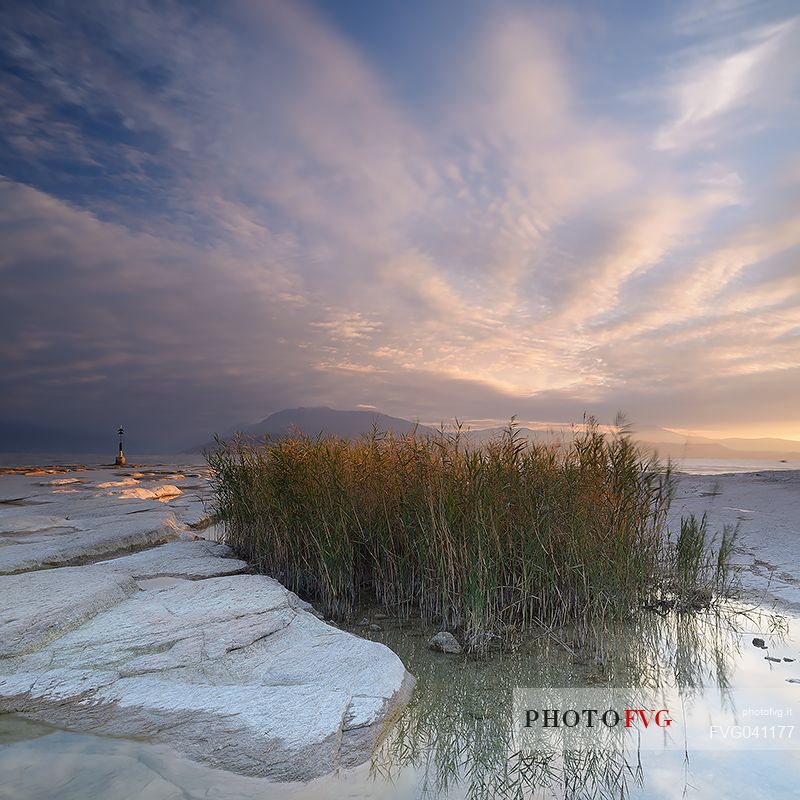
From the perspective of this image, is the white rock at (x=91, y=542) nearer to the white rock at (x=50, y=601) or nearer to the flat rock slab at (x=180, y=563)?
the flat rock slab at (x=180, y=563)

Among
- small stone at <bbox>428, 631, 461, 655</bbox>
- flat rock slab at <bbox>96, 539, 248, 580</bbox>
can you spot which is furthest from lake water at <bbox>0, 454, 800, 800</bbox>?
flat rock slab at <bbox>96, 539, 248, 580</bbox>

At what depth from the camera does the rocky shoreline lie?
2996mm

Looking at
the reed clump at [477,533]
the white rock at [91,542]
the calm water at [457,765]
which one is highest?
the reed clump at [477,533]

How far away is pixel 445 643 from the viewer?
4582mm

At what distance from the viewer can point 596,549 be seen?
4707 millimetres

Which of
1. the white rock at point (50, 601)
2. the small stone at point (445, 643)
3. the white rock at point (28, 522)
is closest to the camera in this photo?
the white rock at point (50, 601)

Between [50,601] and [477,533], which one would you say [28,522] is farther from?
[477,533]

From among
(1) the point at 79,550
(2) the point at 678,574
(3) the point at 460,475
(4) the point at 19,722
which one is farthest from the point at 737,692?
(1) the point at 79,550

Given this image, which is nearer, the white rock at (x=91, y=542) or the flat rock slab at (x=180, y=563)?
the flat rock slab at (x=180, y=563)

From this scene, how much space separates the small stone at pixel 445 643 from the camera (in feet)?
14.8

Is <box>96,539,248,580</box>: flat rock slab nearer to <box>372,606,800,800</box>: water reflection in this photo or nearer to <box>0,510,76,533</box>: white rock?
<box>372,606,800,800</box>: water reflection

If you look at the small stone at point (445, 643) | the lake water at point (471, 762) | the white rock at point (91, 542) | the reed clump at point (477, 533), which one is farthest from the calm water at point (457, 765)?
the white rock at point (91, 542)

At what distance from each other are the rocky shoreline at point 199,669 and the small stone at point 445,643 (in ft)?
2.33

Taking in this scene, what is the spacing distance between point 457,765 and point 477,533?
1904 mm
